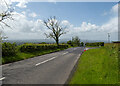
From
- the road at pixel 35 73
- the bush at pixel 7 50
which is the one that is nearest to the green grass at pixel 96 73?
the road at pixel 35 73

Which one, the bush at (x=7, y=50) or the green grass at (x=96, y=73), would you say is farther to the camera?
the bush at (x=7, y=50)

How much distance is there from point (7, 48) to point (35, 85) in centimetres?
829

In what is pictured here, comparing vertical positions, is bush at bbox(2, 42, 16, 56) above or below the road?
above

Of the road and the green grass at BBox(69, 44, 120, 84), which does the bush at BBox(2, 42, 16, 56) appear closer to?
the road

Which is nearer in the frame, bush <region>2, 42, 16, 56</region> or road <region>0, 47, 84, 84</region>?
road <region>0, 47, 84, 84</region>

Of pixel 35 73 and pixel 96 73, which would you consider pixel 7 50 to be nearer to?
pixel 35 73

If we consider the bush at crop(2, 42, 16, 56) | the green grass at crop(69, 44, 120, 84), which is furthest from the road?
the bush at crop(2, 42, 16, 56)

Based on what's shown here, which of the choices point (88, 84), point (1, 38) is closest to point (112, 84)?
point (88, 84)

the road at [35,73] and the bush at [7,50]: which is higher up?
the bush at [7,50]

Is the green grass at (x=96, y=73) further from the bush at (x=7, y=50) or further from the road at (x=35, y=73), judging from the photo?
the bush at (x=7, y=50)

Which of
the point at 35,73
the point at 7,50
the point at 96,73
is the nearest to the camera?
the point at 96,73

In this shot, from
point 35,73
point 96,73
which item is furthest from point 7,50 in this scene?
point 96,73

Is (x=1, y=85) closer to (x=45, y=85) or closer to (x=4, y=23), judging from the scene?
(x=45, y=85)

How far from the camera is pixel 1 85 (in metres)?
4.25
